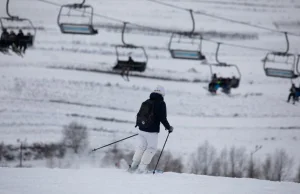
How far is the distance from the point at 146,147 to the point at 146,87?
11.8 ft

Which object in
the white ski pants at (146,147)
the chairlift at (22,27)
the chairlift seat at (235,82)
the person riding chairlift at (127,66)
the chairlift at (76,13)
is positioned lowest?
the white ski pants at (146,147)

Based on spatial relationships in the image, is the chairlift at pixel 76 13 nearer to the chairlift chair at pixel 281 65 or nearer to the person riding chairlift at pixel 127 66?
the person riding chairlift at pixel 127 66

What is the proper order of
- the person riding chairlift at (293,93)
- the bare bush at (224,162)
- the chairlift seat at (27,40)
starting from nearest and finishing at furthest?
the chairlift seat at (27,40)
the person riding chairlift at (293,93)
the bare bush at (224,162)

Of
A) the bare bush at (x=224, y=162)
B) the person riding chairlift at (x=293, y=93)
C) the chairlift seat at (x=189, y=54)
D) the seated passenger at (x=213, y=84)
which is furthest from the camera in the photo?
the bare bush at (x=224, y=162)

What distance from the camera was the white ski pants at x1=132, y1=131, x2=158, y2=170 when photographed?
11.2ft

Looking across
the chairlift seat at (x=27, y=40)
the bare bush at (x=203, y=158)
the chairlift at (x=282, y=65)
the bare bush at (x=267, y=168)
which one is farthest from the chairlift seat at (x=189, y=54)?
the chairlift seat at (x=27, y=40)

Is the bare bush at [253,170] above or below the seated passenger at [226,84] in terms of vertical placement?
below

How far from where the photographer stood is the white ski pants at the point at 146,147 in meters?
3.42

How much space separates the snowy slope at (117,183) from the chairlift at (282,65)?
3.82m

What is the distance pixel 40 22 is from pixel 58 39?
0.46 metres

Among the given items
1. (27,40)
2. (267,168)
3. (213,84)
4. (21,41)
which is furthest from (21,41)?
(267,168)

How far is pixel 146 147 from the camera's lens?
3473 millimetres

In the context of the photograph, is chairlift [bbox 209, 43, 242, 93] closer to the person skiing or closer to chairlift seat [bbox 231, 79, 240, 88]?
chairlift seat [bbox 231, 79, 240, 88]

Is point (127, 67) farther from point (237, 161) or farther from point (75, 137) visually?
point (237, 161)
